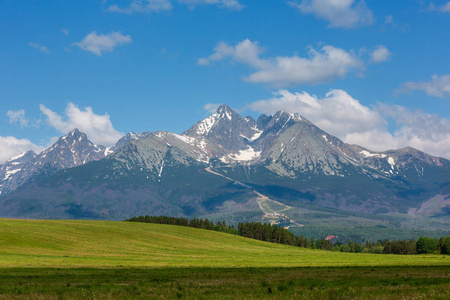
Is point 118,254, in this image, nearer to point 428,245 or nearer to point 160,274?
point 160,274

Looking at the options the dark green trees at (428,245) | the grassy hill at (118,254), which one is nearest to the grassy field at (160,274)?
the grassy hill at (118,254)

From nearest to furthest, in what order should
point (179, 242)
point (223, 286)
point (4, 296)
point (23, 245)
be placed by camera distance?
point (4, 296), point (223, 286), point (23, 245), point (179, 242)

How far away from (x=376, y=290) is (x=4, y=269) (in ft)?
127

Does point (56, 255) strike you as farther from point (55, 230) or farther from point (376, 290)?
point (376, 290)

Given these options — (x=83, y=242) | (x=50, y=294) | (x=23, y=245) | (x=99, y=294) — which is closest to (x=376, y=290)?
(x=99, y=294)

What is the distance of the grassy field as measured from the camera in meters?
25.8

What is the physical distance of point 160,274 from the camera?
42.6 m

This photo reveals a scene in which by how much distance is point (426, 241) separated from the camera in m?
175

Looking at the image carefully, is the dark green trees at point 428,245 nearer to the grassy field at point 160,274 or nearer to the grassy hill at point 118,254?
the grassy hill at point 118,254

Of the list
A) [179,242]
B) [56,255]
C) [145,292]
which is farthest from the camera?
[179,242]

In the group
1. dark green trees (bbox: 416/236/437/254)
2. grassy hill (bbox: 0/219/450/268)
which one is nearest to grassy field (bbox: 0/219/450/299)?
grassy hill (bbox: 0/219/450/268)

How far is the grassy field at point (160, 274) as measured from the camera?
25.8 metres

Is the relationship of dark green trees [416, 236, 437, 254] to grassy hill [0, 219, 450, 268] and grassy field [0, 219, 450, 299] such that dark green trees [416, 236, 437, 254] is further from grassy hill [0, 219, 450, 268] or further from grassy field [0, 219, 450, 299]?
grassy field [0, 219, 450, 299]

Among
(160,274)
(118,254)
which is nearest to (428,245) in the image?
(118,254)
